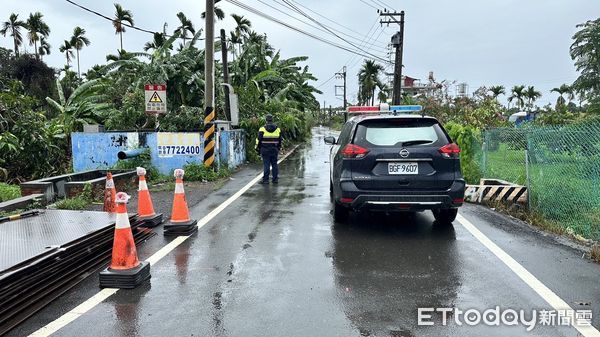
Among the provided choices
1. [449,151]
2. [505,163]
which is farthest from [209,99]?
[449,151]

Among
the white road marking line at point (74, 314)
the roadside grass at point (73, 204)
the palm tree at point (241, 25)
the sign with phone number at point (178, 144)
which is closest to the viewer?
the white road marking line at point (74, 314)

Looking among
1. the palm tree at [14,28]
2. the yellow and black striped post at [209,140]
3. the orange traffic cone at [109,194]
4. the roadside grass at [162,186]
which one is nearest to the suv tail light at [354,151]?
the orange traffic cone at [109,194]

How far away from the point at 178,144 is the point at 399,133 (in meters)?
7.81

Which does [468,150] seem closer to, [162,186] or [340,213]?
[340,213]

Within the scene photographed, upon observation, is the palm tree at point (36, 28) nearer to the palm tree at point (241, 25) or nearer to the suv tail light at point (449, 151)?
the palm tree at point (241, 25)

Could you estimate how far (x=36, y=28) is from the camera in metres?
50.3

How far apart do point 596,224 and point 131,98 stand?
1454 centimetres

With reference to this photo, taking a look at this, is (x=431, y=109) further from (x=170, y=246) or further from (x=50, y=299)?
(x=50, y=299)

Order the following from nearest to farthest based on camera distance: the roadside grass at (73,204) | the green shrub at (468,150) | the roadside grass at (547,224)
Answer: the roadside grass at (547,224) < the roadside grass at (73,204) < the green shrub at (468,150)

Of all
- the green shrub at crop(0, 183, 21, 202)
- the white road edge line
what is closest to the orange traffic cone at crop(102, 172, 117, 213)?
the white road edge line

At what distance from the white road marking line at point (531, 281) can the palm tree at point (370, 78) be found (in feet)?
189

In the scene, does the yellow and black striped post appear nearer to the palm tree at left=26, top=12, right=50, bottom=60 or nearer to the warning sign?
the warning sign

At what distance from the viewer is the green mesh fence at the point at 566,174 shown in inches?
255

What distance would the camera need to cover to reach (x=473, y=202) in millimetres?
8953
